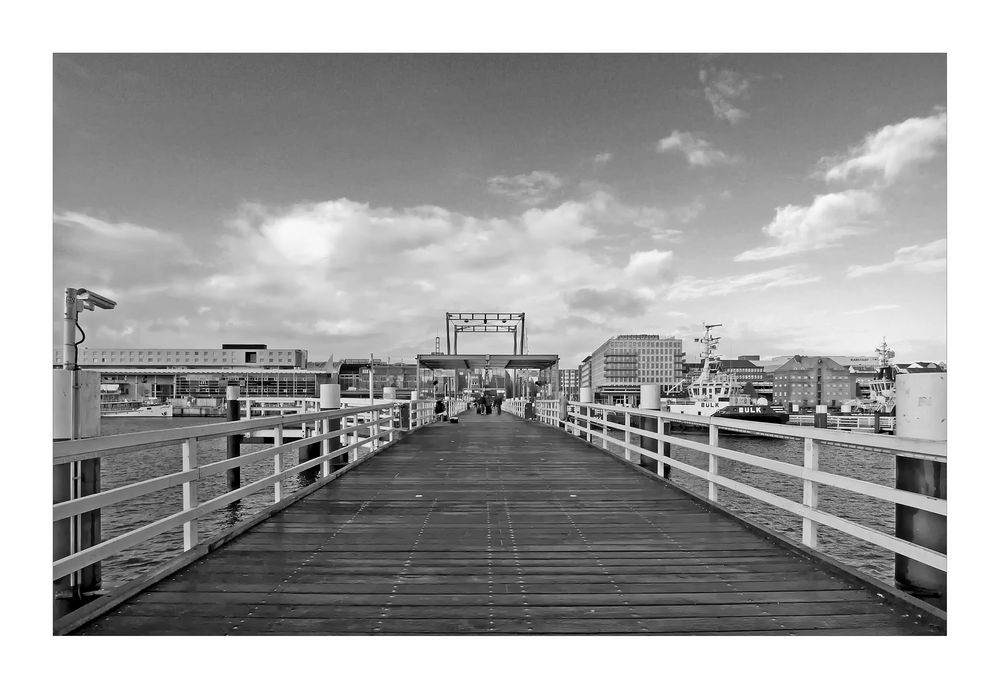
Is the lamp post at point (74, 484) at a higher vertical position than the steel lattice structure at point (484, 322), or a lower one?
lower

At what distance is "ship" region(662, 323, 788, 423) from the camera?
4979cm

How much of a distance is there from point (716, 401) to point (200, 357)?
86.6 m

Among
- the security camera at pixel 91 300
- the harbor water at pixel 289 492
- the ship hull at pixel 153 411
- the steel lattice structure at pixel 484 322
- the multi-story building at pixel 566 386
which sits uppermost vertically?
the steel lattice structure at pixel 484 322

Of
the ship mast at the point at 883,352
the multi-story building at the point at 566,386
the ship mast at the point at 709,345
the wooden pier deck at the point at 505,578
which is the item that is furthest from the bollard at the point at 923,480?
the ship mast at the point at 883,352

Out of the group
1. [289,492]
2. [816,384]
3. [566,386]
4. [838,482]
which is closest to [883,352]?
[566,386]

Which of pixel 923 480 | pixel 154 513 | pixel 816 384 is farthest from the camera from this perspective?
pixel 816 384

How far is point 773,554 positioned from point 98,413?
4581 mm

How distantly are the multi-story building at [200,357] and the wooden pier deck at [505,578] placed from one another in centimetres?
9367

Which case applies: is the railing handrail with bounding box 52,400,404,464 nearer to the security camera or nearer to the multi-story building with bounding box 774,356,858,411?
the security camera

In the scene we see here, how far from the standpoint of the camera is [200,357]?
104m

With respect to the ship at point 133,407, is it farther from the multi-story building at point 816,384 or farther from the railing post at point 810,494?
the multi-story building at point 816,384

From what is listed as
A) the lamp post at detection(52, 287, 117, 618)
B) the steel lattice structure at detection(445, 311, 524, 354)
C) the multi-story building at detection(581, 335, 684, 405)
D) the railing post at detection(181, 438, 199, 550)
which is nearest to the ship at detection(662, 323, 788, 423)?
the steel lattice structure at detection(445, 311, 524, 354)

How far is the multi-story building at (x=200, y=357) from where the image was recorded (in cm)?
9394

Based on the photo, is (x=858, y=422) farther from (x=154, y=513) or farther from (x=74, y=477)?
(x=74, y=477)
